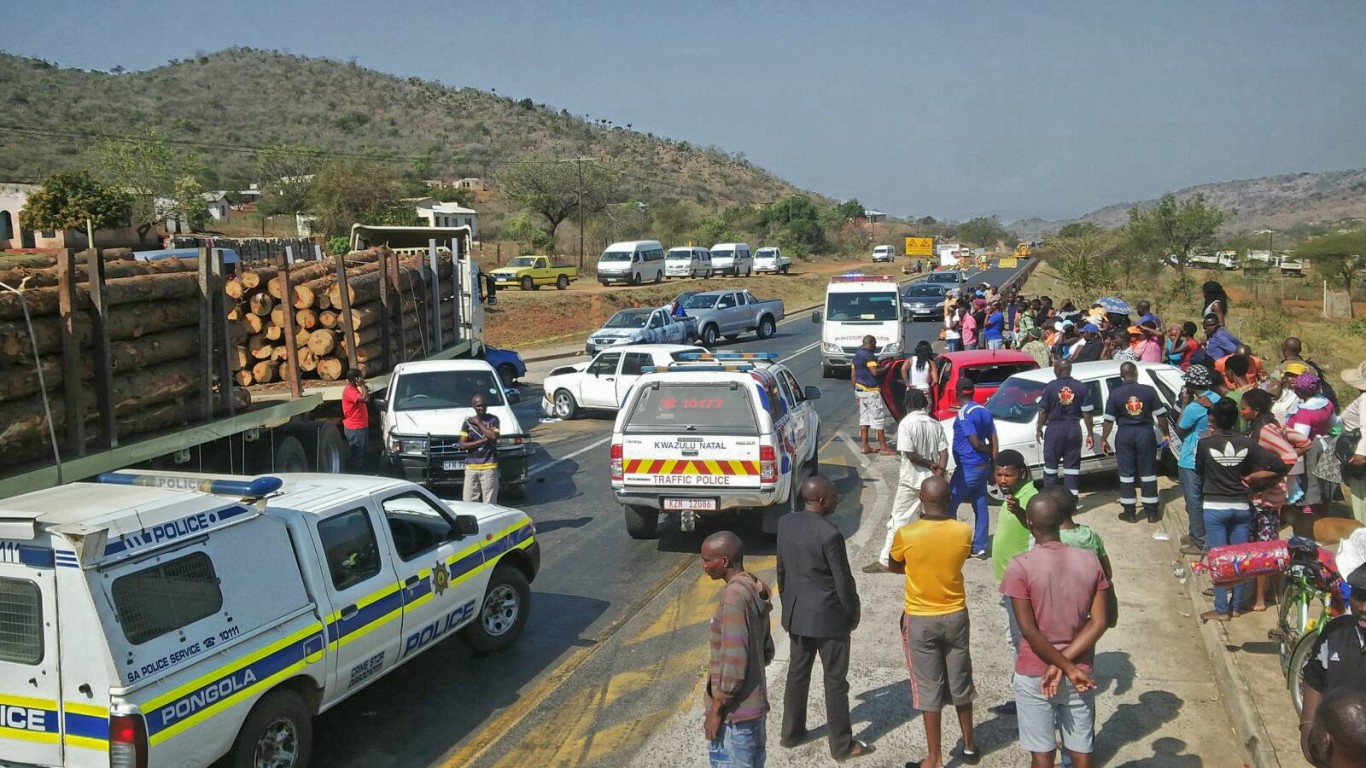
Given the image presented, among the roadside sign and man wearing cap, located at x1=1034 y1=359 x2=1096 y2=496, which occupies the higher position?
the roadside sign

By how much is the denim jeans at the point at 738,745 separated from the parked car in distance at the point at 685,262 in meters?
46.5

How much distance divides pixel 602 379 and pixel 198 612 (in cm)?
1369

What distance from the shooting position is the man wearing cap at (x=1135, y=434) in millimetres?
10203

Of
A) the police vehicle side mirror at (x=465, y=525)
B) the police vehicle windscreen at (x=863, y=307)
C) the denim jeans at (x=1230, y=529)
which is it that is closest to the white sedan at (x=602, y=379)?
the police vehicle windscreen at (x=863, y=307)

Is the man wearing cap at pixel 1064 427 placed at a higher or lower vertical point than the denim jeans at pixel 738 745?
higher

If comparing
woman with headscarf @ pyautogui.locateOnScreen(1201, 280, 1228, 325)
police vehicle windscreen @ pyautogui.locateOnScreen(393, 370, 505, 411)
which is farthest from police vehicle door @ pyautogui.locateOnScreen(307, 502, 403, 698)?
woman with headscarf @ pyautogui.locateOnScreen(1201, 280, 1228, 325)

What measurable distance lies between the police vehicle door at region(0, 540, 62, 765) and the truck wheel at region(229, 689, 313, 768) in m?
0.85

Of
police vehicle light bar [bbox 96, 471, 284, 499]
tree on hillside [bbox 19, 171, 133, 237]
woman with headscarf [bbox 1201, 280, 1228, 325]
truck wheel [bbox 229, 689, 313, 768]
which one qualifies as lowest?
truck wheel [bbox 229, 689, 313, 768]

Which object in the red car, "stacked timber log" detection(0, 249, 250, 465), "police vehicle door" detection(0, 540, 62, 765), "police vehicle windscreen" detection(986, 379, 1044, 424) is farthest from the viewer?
the red car

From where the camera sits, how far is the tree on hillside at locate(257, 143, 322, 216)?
57344 mm

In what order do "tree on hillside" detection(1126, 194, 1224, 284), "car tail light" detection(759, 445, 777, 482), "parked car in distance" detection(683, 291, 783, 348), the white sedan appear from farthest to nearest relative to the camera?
1. "tree on hillside" detection(1126, 194, 1224, 284)
2. "parked car in distance" detection(683, 291, 783, 348)
3. the white sedan
4. "car tail light" detection(759, 445, 777, 482)

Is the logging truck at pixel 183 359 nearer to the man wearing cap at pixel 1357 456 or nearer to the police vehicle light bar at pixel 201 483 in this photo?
the police vehicle light bar at pixel 201 483

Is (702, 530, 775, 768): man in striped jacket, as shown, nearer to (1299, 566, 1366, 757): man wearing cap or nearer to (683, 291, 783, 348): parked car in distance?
(1299, 566, 1366, 757): man wearing cap

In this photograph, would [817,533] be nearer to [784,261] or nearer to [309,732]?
[309,732]
